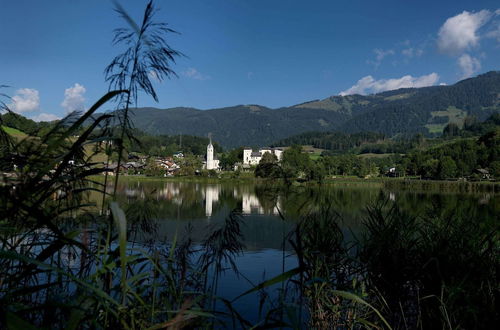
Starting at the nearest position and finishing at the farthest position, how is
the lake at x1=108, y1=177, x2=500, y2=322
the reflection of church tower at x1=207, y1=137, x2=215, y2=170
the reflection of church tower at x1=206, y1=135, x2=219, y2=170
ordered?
the lake at x1=108, y1=177, x2=500, y2=322 → the reflection of church tower at x1=207, y1=137, x2=215, y2=170 → the reflection of church tower at x1=206, y1=135, x2=219, y2=170

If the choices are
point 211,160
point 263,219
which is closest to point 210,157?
point 211,160

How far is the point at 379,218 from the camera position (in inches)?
248

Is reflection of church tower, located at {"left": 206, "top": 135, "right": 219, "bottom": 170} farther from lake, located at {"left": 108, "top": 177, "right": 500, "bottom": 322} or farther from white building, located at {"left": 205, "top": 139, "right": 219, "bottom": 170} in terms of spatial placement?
lake, located at {"left": 108, "top": 177, "right": 500, "bottom": 322}

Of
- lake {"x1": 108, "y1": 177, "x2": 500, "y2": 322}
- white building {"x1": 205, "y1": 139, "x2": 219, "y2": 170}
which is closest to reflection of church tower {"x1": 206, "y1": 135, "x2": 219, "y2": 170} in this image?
white building {"x1": 205, "y1": 139, "x2": 219, "y2": 170}

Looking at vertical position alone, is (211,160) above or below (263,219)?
above

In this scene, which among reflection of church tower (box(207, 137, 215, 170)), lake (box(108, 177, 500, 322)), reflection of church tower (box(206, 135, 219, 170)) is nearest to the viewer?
lake (box(108, 177, 500, 322))

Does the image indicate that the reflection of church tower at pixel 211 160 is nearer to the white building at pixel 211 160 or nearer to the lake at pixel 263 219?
the white building at pixel 211 160

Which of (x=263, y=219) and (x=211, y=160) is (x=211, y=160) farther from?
(x=263, y=219)

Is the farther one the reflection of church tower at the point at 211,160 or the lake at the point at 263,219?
the reflection of church tower at the point at 211,160

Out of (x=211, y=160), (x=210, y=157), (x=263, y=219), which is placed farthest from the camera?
(x=211, y=160)

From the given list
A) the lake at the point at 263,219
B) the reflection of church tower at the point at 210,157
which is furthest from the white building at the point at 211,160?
the lake at the point at 263,219

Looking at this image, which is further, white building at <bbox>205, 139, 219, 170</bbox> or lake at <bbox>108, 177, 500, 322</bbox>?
white building at <bbox>205, 139, 219, 170</bbox>

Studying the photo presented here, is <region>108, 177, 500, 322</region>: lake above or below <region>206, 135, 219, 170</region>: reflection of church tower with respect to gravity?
→ below

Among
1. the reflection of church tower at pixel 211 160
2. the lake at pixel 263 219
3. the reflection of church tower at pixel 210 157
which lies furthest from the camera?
the reflection of church tower at pixel 211 160
